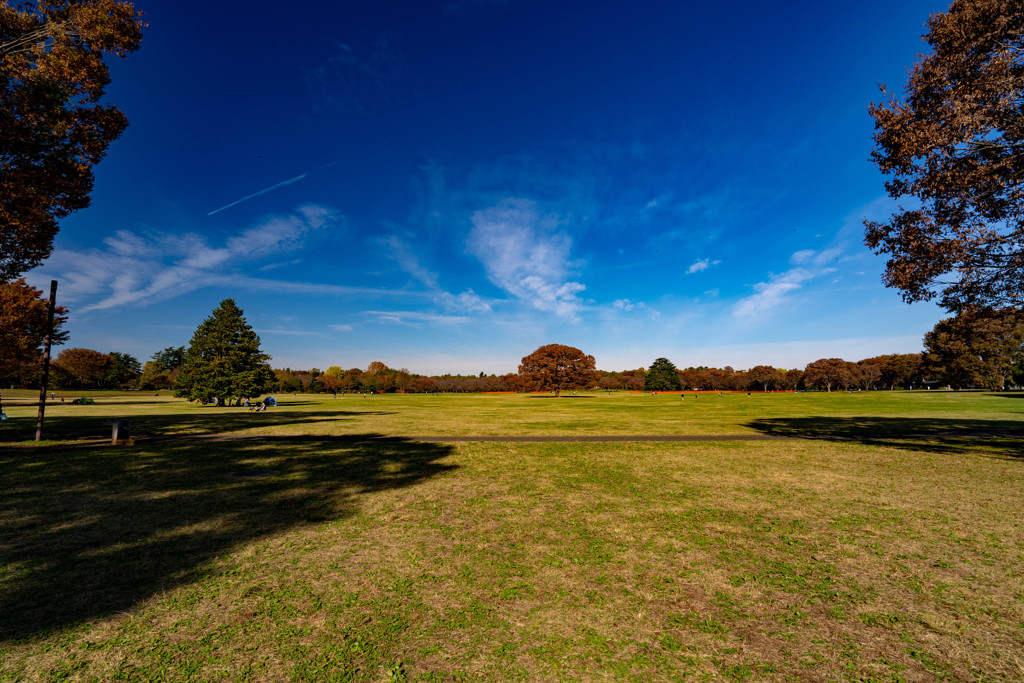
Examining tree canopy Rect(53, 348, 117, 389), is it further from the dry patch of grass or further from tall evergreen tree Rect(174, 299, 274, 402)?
the dry patch of grass

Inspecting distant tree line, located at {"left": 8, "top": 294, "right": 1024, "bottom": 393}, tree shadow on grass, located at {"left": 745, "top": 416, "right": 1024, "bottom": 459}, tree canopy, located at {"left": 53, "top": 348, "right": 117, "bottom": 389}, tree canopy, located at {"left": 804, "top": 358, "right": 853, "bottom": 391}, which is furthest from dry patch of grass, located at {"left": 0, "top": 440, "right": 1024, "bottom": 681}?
tree canopy, located at {"left": 804, "top": 358, "right": 853, "bottom": 391}

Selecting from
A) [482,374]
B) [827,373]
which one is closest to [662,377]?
[827,373]

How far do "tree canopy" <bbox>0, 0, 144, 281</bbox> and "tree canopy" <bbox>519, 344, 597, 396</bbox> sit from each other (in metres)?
63.9

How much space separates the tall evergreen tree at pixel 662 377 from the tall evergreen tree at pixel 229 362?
3470 inches

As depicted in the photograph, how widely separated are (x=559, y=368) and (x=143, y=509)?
67729mm

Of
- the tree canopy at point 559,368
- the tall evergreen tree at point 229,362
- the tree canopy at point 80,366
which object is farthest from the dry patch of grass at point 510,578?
the tree canopy at point 80,366

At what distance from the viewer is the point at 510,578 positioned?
14.8 ft

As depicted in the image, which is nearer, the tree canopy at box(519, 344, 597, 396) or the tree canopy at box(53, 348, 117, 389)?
the tree canopy at box(519, 344, 597, 396)

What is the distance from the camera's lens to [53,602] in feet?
12.7

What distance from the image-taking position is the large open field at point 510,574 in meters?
3.10

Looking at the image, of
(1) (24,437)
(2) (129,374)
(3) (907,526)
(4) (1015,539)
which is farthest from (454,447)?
(2) (129,374)

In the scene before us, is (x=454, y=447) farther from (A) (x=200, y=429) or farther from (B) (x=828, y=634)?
(A) (x=200, y=429)

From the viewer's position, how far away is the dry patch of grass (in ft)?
10.1

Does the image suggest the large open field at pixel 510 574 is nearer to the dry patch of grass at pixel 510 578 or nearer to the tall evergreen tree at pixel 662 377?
the dry patch of grass at pixel 510 578
